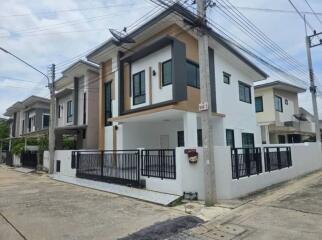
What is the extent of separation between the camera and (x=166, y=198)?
887 centimetres

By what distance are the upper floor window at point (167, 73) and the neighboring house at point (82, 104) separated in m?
8.00

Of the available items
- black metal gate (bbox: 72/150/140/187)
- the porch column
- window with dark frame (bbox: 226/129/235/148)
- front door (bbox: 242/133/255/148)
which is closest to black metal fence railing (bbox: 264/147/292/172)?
the porch column

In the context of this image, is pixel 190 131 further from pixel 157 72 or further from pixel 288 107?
pixel 288 107

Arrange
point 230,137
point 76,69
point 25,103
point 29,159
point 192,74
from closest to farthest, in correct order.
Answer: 1. point 192,74
2. point 230,137
3. point 76,69
4. point 29,159
5. point 25,103

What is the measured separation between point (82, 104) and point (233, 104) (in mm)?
11092

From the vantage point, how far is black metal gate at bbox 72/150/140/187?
11.1 meters

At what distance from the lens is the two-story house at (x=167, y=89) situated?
1330 centimetres

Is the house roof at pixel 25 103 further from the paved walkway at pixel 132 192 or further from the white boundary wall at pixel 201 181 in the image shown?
the white boundary wall at pixel 201 181

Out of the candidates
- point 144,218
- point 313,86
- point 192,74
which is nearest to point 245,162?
point 144,218

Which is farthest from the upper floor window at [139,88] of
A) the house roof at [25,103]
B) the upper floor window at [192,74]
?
the house roof at [25,103]

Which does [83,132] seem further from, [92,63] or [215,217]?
[215,217]

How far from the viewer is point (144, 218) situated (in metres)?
7.15

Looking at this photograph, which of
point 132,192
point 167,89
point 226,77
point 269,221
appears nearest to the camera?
point 269,221

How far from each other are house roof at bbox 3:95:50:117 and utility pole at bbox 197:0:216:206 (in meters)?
25.8
